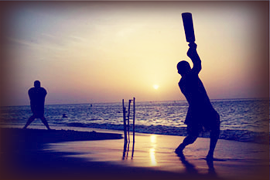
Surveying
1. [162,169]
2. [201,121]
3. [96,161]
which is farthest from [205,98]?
[96,161]

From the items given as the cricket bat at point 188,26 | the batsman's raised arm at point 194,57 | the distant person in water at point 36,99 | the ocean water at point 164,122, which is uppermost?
the cricket bat at point 188,26

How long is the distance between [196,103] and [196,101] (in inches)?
1.9

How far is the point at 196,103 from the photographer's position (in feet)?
27.3

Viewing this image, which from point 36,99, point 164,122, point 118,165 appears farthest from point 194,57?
point 164,122

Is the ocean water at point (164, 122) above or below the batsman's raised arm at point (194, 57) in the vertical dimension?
below

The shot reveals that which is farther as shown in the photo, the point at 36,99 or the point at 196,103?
the point at 36,99

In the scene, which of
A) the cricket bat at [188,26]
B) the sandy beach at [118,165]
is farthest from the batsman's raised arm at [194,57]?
the sandy beach at [118,165]

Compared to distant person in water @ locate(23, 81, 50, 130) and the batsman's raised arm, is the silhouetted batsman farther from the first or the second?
distant person in water @ locate(23, 81, 50, 130)

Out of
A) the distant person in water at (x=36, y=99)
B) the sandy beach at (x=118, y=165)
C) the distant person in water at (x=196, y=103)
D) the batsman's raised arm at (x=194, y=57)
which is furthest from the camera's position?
the distant person in water at (x=36, y=99)

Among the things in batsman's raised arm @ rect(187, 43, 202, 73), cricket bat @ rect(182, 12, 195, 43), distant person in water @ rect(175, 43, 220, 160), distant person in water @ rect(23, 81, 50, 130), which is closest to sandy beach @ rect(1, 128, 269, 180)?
distant person in water @ rect(175, 43, 220, 160)

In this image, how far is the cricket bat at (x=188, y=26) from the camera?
8.14 meters

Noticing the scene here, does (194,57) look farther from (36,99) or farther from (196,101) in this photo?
(36,99)

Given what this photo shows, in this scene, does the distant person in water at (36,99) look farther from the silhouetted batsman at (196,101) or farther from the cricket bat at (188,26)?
the cricket bat at (188,26)

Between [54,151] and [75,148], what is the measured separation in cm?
86
